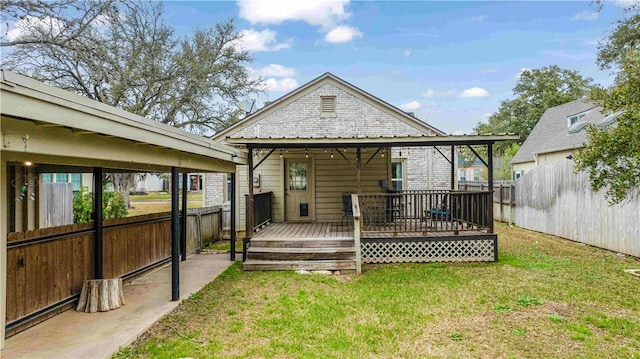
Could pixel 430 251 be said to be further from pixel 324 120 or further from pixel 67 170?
pixel 67 170

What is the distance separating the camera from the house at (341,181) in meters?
8.03

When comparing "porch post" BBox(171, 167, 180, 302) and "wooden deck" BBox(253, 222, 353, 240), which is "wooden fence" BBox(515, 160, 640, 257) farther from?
"porch post" BBox(171, 167, 180, 302)

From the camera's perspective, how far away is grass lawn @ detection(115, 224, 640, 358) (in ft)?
12.7

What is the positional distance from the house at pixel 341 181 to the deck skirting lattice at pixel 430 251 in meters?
0.02

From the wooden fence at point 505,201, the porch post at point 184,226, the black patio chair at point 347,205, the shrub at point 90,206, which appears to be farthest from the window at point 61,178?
the wooden fence at point 505,201

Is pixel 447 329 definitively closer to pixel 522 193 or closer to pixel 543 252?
pixel 543 252

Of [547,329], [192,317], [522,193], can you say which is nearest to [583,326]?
[547,329]

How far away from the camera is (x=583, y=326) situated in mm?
4418

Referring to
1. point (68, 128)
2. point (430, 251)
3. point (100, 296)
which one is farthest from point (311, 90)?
point (68, 128)

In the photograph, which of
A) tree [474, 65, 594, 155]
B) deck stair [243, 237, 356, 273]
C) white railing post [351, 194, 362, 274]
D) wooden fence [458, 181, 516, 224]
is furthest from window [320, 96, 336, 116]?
tree [474, 65, 594, 155]

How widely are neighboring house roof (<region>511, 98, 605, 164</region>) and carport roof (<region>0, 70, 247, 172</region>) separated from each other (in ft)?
53.0

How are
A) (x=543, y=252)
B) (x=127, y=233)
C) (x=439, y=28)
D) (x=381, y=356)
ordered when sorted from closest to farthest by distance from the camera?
(x=381, y=356) → (x=127, y=233) → (x=543, y=252) → (x=439, y=28)

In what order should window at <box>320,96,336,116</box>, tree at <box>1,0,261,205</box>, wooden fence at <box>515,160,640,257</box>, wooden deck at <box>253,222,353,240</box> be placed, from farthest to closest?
window at <box>320,96,336,116</box> → tree at <box>1,0,261,205</box> → wooden deck at <box>253,222,353,240</box> → wooden fence at <box>515,160,640,257</box>

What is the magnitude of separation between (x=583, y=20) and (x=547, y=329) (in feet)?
47.4
